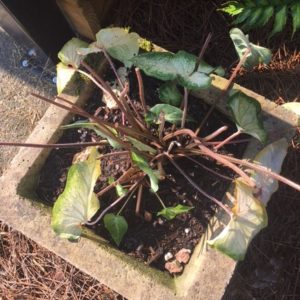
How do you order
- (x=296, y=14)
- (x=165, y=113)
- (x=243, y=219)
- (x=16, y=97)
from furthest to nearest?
(x=16, y=97) → (x=296, y=14) → (x=165, y=113) → (x=243, y=219)

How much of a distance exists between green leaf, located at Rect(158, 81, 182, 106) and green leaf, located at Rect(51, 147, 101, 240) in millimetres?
243

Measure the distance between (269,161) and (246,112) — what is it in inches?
5.0

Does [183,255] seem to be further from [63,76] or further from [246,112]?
[63,76]

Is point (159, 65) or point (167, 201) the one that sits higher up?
point (159, 65)

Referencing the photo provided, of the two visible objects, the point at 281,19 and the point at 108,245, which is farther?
the point at 281,19

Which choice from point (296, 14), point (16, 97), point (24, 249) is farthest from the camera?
point (16, 97)

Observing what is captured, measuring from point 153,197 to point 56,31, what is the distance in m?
0.63

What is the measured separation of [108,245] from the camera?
115cm

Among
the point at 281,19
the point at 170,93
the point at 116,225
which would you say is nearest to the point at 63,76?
the point at 170,93

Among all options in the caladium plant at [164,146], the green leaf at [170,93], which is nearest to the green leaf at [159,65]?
the caladium plant at [164,146]

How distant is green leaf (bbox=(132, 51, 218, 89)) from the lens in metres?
0.98

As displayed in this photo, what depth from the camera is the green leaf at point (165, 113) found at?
40.4 inches

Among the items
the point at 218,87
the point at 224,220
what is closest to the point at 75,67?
the point at 218,87

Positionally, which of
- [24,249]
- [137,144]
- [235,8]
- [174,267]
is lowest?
[174,267]
